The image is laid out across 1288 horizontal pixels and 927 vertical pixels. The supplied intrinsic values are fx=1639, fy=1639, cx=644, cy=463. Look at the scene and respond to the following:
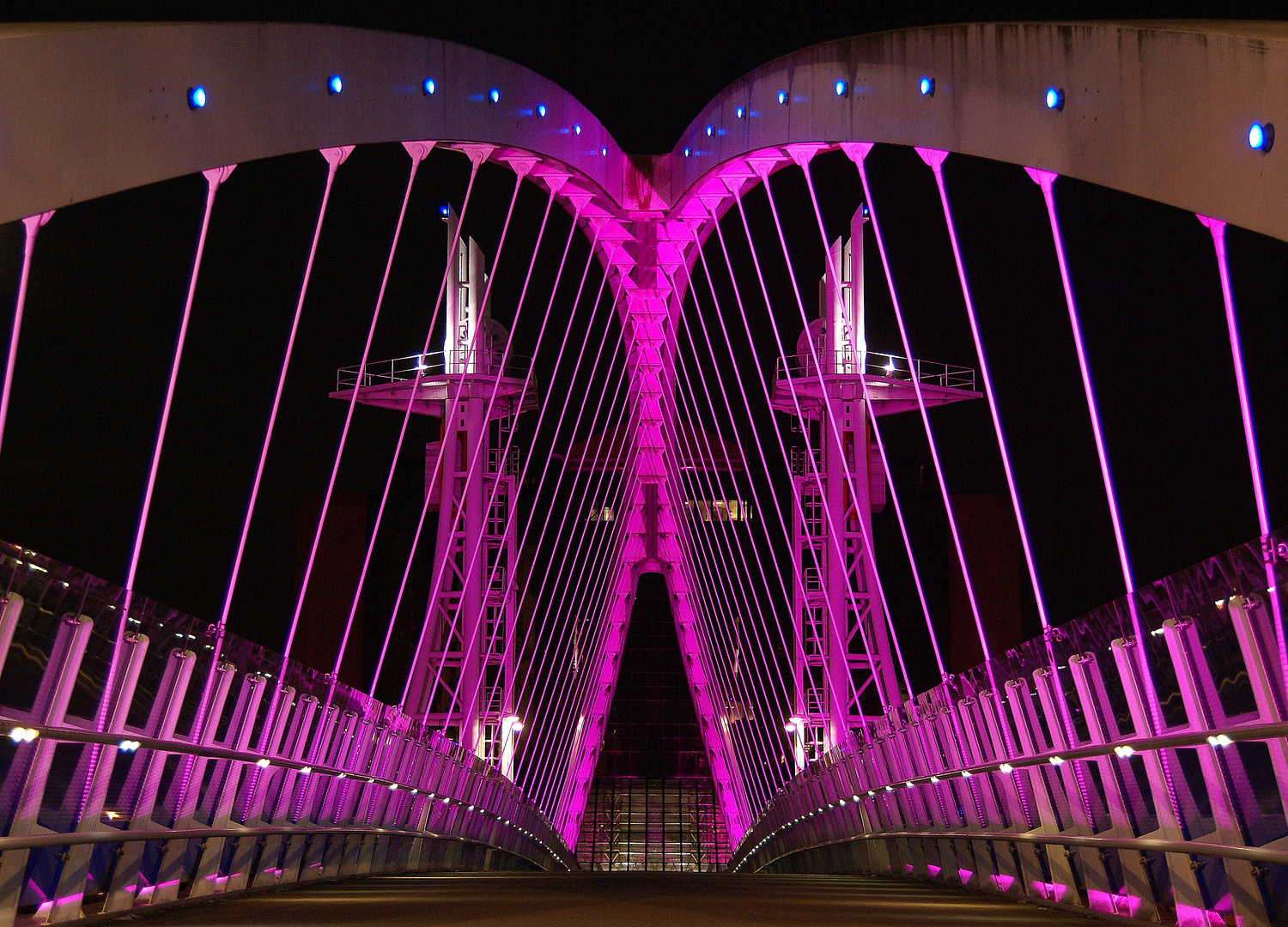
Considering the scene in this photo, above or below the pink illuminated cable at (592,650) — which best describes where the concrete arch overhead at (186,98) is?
below

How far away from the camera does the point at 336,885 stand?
12.6 m

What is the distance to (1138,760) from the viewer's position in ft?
26.4

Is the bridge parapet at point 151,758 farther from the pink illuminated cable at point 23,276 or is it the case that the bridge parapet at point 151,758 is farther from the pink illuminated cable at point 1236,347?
the pink illuminated cable at point 1236,347

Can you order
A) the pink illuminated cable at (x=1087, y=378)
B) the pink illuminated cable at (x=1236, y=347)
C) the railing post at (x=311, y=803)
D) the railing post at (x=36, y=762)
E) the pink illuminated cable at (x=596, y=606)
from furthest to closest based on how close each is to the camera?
the pink illuminated cable at (x=596, y=606) < the railing post at (x=311, y=803) < the pink illuminated cable at (x=1087, y=378) < the pink illuminated cable at (x=1236, y=347) < the railing post at (x=36, y=762)

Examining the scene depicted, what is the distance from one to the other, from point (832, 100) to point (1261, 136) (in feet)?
25.0

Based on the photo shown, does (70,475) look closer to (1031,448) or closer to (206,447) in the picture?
(206,447)

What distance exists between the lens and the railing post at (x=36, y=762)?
6.70m

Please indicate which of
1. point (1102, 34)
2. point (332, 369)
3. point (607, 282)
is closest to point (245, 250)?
point (332, 369)

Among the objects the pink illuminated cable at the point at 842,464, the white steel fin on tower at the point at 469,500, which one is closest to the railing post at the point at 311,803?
the pink illuminated cable at the point at 842,464

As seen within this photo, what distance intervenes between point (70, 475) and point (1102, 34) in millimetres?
50186

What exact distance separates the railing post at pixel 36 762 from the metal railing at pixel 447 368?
16175 mm

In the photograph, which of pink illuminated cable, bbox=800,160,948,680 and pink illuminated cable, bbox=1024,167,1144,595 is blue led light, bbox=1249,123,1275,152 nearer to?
pink illuminated cable, bbox=1024,167,1144,595

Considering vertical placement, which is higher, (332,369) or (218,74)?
(332,369)

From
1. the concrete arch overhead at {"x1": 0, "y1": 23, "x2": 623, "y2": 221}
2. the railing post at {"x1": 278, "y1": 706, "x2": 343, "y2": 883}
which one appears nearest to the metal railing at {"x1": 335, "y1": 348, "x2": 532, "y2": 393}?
the concrete arch overhead at {"x1": 0, "y1": 23, "x2": 623, "y2": 221}
